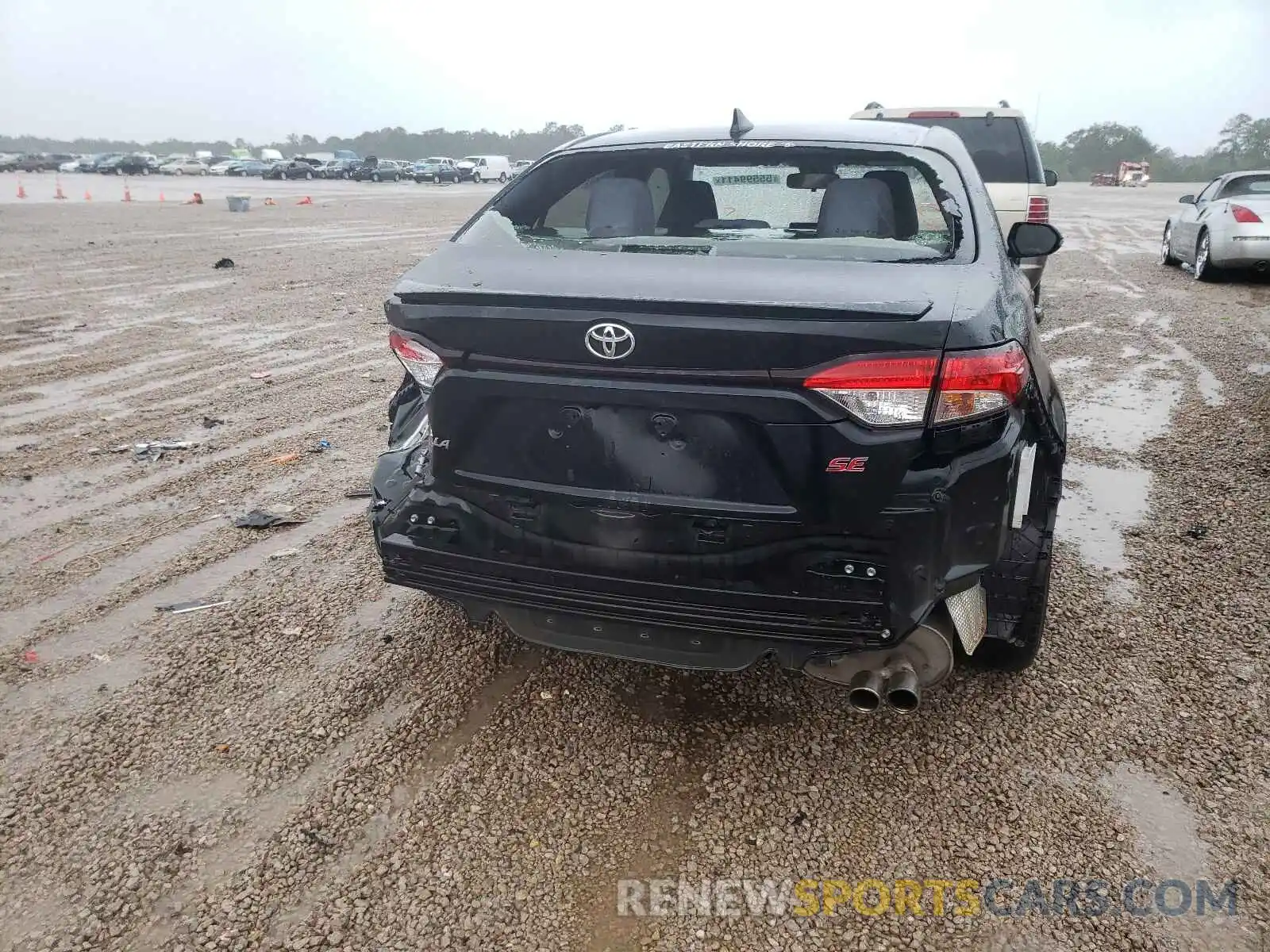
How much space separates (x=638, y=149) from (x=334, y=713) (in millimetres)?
2235

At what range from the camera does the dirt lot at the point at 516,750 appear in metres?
2.17

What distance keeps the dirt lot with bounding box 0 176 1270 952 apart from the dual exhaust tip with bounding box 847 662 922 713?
1.22 feet

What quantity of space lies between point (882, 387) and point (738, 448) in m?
0.37

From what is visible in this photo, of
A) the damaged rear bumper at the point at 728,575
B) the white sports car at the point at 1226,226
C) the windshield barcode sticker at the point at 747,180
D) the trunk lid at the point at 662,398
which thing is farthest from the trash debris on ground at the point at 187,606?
the white sports car at the point at 1226,226

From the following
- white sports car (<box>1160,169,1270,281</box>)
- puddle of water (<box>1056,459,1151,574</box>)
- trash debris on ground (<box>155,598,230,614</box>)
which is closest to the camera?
trash debris on ground (<box>155,598,230,614</box>)

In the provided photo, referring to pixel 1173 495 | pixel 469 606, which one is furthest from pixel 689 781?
pixel 1173 495

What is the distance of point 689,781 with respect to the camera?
2615mm

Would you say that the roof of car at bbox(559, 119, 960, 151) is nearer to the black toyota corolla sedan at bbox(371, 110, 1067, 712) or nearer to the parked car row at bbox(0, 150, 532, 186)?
the black toyota corolla sedan at bbox(371, 110, 1067, 712)

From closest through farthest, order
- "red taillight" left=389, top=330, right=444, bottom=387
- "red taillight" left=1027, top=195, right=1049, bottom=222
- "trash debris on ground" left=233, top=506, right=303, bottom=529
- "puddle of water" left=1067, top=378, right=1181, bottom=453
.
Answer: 1. "red taillight" left=389, top=330, right=444, bottom=387
2. "trash debris on ground" left=233, top=506, right=303, bottom=529
3. "puddle of water" left=1067, top=378, right=1181, bottom=453
4. "red taillight" left=1027, top=195, right=1049, bottom=222

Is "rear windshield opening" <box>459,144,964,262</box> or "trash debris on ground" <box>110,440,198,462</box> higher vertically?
"rear windshield opening" <box>459,144,964,262</box>

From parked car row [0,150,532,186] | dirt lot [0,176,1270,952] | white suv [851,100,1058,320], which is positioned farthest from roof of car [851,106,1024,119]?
parked car row [0,150,532,186]

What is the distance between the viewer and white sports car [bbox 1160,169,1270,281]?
11.2 metres

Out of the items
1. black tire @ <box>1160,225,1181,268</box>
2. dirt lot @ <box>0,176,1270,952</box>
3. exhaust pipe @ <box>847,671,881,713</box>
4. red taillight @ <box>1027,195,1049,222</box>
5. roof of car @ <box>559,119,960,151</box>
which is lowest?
dirt lot @ <box>0,176,1270,952</box>

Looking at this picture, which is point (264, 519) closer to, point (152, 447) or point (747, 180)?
point (152, 447)
